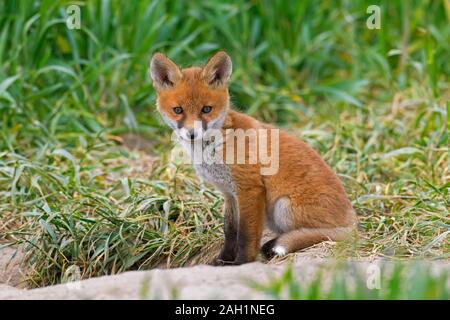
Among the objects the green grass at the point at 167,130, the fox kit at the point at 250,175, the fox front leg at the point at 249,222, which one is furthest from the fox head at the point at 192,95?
the green grass at the point at 167,130

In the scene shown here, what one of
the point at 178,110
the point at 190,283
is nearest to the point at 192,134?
the point at 178,110

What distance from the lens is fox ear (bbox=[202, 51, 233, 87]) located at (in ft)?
17.0

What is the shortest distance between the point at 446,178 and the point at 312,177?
1611 mm

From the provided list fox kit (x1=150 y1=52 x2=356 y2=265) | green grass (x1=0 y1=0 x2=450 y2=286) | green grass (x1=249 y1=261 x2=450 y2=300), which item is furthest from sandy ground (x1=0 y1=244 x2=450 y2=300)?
green grass (x1=0 y1=0 x2=450 y2=286)

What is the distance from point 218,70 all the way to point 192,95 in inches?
10.7

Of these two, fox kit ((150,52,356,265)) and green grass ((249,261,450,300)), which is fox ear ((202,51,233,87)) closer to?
fox kit ((150,52,356,265))

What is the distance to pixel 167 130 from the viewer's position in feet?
26.7

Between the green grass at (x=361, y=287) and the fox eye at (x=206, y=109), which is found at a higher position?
the fox eye at (x=206, y=109)

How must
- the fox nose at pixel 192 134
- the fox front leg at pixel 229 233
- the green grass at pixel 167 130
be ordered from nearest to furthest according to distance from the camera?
1. the fox nose at pixel 192 134
2. the fox front leg at pixel 229 233
3. the green grass at pixel 167 130

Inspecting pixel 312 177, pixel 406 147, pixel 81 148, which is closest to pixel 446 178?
pixel 406 147

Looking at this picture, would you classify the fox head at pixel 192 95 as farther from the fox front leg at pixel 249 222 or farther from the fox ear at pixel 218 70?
the fox front leg at pixel 249 222

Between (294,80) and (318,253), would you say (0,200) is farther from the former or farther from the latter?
(294,80)

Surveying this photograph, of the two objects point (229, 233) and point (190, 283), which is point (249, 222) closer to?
point (229, 233)

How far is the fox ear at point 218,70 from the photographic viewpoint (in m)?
5.18
